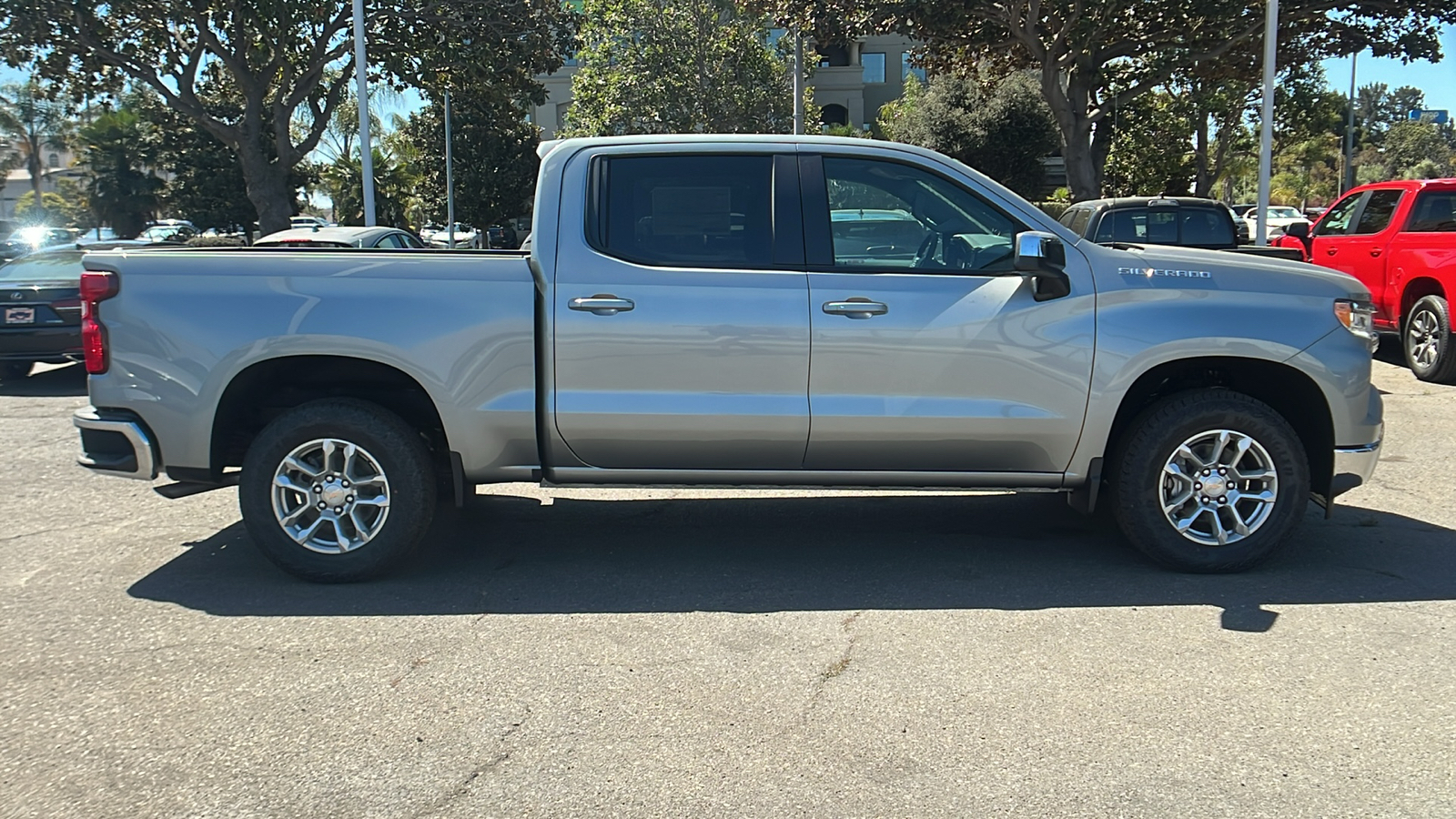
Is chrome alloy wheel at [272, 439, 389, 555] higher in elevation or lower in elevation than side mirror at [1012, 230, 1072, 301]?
lower

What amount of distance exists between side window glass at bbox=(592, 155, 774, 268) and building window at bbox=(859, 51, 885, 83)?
52.5 meters

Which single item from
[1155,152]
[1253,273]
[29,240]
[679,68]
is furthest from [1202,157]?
[1253,273]

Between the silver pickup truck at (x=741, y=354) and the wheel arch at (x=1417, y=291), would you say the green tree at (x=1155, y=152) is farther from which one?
the silver pickup truck at (x=741, y=354)

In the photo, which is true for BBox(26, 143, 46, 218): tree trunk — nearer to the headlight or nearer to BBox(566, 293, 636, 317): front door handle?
BBox(566, 293, 636, 317): front door handle

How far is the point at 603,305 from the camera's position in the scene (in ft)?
16.8

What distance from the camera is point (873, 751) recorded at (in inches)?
144

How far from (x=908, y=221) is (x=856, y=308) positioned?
1.76 feet

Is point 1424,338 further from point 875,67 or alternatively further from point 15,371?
point 875,67

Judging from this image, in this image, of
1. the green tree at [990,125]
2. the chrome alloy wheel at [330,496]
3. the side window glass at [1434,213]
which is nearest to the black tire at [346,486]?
the chrome alloy wheel at [330,496]

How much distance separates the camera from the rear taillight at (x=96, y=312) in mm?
5094

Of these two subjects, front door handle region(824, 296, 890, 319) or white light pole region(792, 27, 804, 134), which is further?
white light pole region(792, 27, 804, 134)

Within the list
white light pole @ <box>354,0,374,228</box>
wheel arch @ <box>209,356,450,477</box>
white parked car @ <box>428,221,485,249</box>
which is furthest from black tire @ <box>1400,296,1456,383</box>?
white parked car @ <box>428,221,485,249</box>

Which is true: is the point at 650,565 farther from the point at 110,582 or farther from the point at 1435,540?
the point at 1435,540

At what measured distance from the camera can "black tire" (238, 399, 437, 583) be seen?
5.17m
